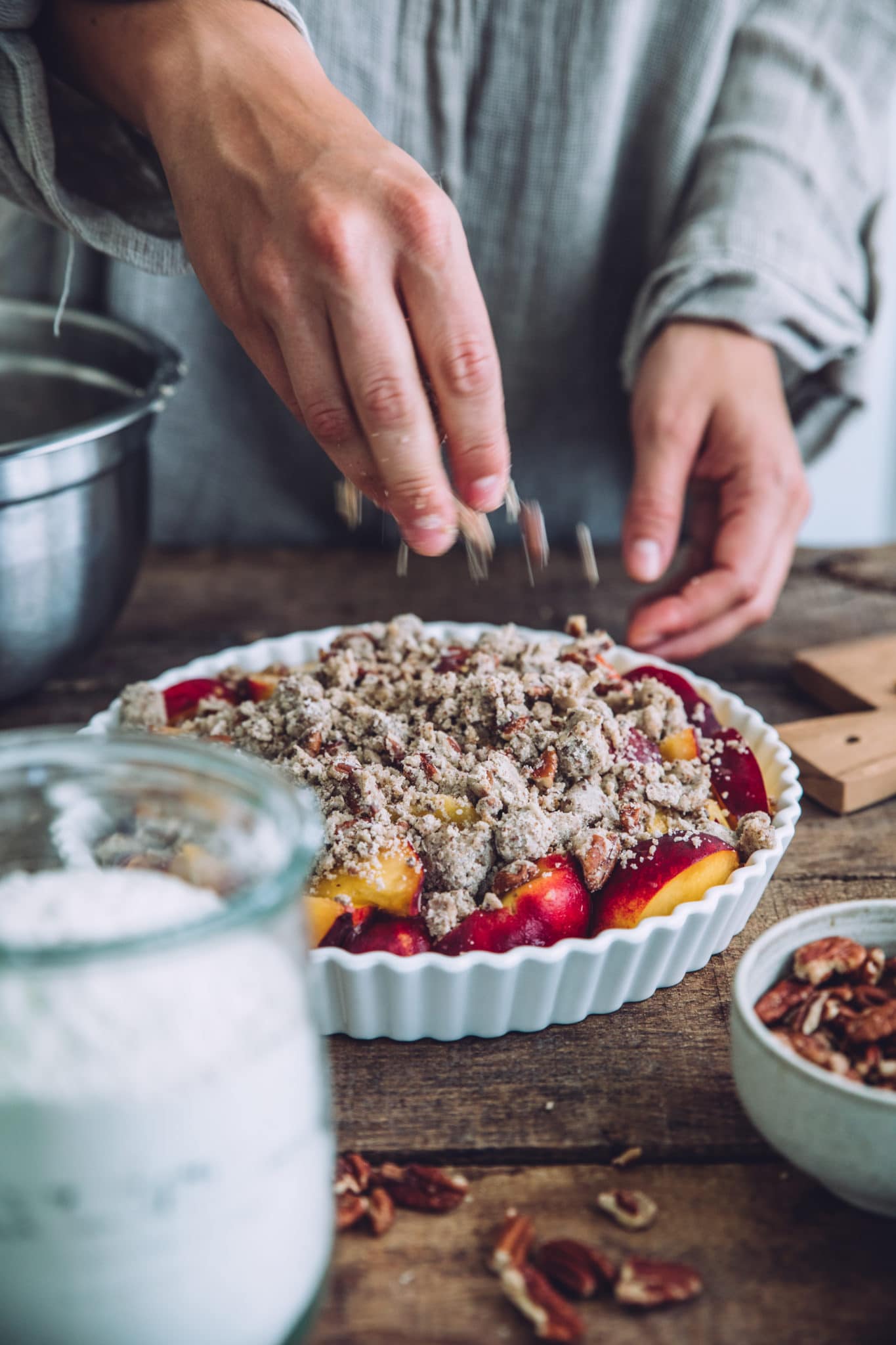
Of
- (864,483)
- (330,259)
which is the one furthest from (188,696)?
(864,483)

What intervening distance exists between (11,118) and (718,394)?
849 millimetres

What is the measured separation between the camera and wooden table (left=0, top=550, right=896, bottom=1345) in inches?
23.5

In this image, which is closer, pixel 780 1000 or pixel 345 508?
pixel 780 1000

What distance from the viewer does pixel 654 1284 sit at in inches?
23.9

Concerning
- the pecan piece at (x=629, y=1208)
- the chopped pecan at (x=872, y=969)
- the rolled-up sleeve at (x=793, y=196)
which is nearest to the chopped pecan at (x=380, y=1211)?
the pecan piece at (x=629, y=1208)

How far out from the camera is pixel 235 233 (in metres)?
0.81

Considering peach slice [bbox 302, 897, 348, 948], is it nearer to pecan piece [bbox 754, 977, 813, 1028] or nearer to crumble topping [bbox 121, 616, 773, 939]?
crumble topping [bbox 121, 616, 773, 939]

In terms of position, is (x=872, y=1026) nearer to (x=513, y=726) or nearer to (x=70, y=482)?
(x=513, y=726)

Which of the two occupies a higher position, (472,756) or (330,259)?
(330,259)

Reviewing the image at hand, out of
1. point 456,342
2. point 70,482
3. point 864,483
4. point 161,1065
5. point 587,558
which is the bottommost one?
point 864,483

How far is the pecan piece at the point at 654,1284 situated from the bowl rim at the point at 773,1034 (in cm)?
13

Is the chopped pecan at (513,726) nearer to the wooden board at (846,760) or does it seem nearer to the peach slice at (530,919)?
the peach slice at (530,919)

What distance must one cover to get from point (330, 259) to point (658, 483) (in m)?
0.69

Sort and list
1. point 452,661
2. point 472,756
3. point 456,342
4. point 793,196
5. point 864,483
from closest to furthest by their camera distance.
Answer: point 456,342, point 472,756, point 452,661, point 793,196, point 864,483
